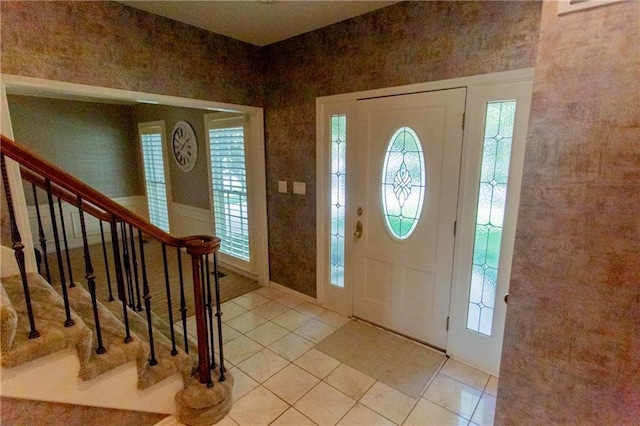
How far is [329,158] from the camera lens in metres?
2.93

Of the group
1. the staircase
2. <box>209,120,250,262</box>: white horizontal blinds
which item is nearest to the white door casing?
the staircase

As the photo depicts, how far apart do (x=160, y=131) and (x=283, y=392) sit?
4398 mm

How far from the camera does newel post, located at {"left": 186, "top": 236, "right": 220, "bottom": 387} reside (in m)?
1.77

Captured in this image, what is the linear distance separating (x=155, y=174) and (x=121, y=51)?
3312 mm

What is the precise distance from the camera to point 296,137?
10.2ft

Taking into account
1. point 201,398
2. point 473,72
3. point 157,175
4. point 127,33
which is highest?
point 127,33

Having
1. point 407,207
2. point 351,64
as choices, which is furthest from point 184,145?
point 407,207

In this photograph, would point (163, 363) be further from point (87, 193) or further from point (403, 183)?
point (403, 183)

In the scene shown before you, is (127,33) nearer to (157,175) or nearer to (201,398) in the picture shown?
(201,398)

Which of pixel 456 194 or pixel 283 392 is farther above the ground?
pixel 456 194

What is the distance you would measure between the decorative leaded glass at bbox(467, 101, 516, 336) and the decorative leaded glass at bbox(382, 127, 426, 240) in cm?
44

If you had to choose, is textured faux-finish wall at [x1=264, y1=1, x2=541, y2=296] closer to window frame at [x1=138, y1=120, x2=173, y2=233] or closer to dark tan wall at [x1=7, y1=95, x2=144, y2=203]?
window frame at [x1=138, y1=120, x2=173, y2=233]

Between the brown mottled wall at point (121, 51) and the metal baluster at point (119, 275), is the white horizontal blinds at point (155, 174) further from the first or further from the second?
the metal baluster at point (119, 275)

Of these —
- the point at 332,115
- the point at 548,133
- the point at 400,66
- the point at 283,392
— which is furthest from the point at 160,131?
the point at 548,133
